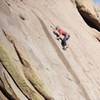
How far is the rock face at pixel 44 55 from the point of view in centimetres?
984

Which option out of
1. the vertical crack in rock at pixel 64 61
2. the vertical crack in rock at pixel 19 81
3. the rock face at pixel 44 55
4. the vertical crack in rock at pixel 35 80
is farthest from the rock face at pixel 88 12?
the vertical crack in rock at pixel 19 81

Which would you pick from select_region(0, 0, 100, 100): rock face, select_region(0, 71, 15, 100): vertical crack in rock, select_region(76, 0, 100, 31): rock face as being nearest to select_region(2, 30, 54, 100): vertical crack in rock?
select_region(0, 0, 100, 100): rock face

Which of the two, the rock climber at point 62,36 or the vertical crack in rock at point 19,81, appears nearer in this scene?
the vertical crack in rock at point 19,81

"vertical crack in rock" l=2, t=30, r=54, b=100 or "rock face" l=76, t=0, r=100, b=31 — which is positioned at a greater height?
"vertical crack in rock" l=2, t=30, r=54, b=100

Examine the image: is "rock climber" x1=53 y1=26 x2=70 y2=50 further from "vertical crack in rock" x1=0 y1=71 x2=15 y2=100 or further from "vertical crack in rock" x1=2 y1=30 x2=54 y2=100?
"vertical crack in rock" x1=0 y1=71 x2=15 y2=100

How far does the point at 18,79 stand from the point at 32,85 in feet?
1.50

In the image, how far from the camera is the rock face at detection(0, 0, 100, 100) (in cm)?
984

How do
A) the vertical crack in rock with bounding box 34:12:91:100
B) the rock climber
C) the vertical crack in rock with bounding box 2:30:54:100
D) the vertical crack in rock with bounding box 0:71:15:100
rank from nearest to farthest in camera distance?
the vertical crack in rock with bounding box 0:71:15:100
the vertical crack in rock with bounding box 2:30:54:100
the vertical crack in rock with bounding box 34:12:91:100
the rock climber

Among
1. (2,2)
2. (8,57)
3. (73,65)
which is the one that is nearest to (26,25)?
(2,2)

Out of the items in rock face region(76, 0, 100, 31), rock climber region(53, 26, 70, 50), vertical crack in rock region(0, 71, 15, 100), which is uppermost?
vertical crack in rock region(0, 71, 15, 100)

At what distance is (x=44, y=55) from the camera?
12.6 metres

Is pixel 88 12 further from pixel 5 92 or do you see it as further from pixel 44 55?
pixel 5 92

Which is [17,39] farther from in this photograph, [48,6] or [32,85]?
[48,6]

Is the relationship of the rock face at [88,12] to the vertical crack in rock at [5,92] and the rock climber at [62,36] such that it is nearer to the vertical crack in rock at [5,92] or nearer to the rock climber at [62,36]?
the rock climber at [62,36]
